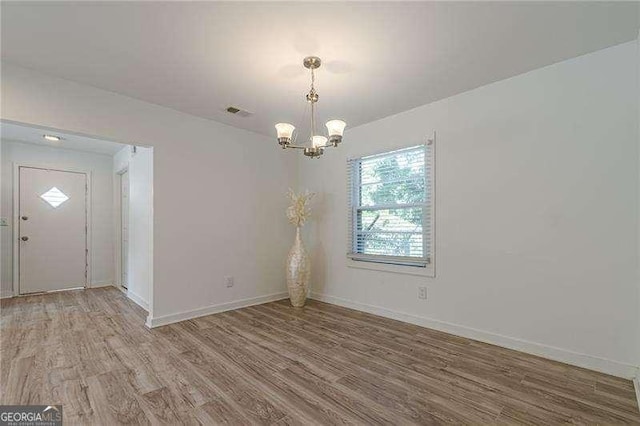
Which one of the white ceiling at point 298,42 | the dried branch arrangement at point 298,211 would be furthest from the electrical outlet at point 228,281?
the white ceiling at point 298,42

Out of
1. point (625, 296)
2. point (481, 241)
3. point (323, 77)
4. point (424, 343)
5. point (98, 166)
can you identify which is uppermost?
point (323, 77)

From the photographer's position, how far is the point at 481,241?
2.72 meters

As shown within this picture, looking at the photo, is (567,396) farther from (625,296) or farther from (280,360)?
(280,360)

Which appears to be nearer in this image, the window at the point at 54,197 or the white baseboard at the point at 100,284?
the window at the point at 54,197

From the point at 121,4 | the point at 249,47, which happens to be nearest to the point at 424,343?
the point at 249,47

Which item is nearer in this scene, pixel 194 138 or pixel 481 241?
pixel 481 241

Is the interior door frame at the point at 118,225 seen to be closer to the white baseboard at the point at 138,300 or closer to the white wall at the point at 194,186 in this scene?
the white baseboard at the point at 138,300

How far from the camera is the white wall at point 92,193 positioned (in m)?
4.39

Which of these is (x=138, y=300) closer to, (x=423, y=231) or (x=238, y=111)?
(x=238, y=111)

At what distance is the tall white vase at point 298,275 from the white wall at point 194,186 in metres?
0.49

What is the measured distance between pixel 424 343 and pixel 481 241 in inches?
44.6

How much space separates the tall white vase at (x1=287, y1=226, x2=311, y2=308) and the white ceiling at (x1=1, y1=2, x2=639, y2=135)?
6.89 feet

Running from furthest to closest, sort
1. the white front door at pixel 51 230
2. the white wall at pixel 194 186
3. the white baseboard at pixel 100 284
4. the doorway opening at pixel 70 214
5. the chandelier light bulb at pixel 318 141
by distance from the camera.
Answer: the white baseboard at pixel 100 284 < the white front door at pixel 51 230 < the doorway opening at pixel 70 214 < the white wall at pixel 194 186 < the chandelier light bulb at pixel 318 141

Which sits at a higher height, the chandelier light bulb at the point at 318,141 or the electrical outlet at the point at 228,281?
the chandelier light bulb at the point at 318,141
